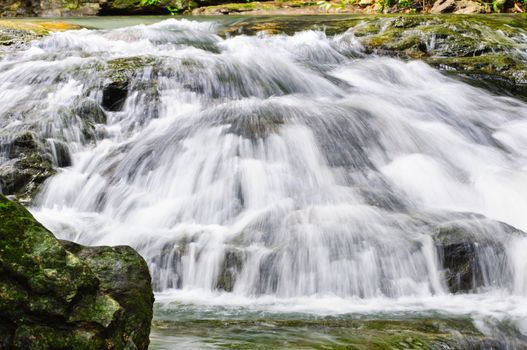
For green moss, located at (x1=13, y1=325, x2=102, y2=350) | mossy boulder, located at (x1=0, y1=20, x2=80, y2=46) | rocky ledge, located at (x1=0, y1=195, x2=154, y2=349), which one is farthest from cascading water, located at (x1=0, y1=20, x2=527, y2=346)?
green moss, located at (x1=13, y1=325, x2=102, y2=350)

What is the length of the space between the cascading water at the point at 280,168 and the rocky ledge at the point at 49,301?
1885 millimetres

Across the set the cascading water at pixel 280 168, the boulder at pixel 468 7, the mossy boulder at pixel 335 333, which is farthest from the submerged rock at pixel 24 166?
the boulder at pixel 468 7

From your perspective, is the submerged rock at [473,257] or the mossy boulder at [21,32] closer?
the submerged rock at [473,257]

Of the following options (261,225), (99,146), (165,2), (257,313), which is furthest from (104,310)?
(165,2)

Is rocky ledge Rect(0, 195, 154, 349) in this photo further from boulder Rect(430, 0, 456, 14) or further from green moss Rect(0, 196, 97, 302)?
boulder Rect(430, 0, 456, 14)

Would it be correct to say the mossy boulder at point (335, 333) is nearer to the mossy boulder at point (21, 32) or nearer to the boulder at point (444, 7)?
the mossy boulder at point (21, 32)

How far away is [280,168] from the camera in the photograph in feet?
20.0

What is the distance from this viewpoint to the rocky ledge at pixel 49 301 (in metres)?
1.97

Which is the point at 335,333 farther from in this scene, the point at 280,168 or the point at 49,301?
the point at 280,168

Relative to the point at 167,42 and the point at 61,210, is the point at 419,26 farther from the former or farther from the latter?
the point at 61,210

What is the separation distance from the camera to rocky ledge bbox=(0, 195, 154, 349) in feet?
6.47

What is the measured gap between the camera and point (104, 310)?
218 centimetres

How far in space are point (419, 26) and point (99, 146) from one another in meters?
6.75

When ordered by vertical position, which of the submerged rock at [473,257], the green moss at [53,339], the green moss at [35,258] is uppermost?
the green moss at [35,258]
